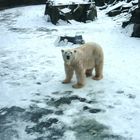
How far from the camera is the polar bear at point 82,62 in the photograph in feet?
18.5

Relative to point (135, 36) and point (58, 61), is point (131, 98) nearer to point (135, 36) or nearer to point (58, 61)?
point (58, 61)

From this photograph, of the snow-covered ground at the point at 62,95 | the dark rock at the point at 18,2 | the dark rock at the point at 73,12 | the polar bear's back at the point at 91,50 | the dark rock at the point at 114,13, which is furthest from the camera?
the dark rock at the point at 18,2

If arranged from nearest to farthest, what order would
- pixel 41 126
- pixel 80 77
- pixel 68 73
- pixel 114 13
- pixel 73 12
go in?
pixel 41 126 → pixel 80 77 → pixel 68 73 → pixel 73 12 → pixel 114 13


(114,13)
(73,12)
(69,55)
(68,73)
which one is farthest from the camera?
(114,13)

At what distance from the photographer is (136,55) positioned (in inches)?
300

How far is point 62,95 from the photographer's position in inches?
223

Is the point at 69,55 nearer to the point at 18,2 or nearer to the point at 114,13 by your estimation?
the point at 114,13

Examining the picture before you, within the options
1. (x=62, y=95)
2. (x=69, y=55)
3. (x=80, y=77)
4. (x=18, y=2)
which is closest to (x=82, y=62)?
(x=80, y=77)

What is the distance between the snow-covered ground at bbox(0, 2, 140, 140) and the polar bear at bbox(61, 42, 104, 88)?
0.52 ft

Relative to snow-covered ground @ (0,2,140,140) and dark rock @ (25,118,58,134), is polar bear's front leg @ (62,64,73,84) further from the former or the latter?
dark rock @ (25,118,58,134)

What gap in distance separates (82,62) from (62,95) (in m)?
0.65

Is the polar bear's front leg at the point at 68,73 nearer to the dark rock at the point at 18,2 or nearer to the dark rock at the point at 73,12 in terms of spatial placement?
the dark rock at the point at 73,12

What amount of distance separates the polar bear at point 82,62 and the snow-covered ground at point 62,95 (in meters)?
0.16

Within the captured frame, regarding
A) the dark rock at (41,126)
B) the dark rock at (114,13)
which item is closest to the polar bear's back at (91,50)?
the dark rock at (41,126)
